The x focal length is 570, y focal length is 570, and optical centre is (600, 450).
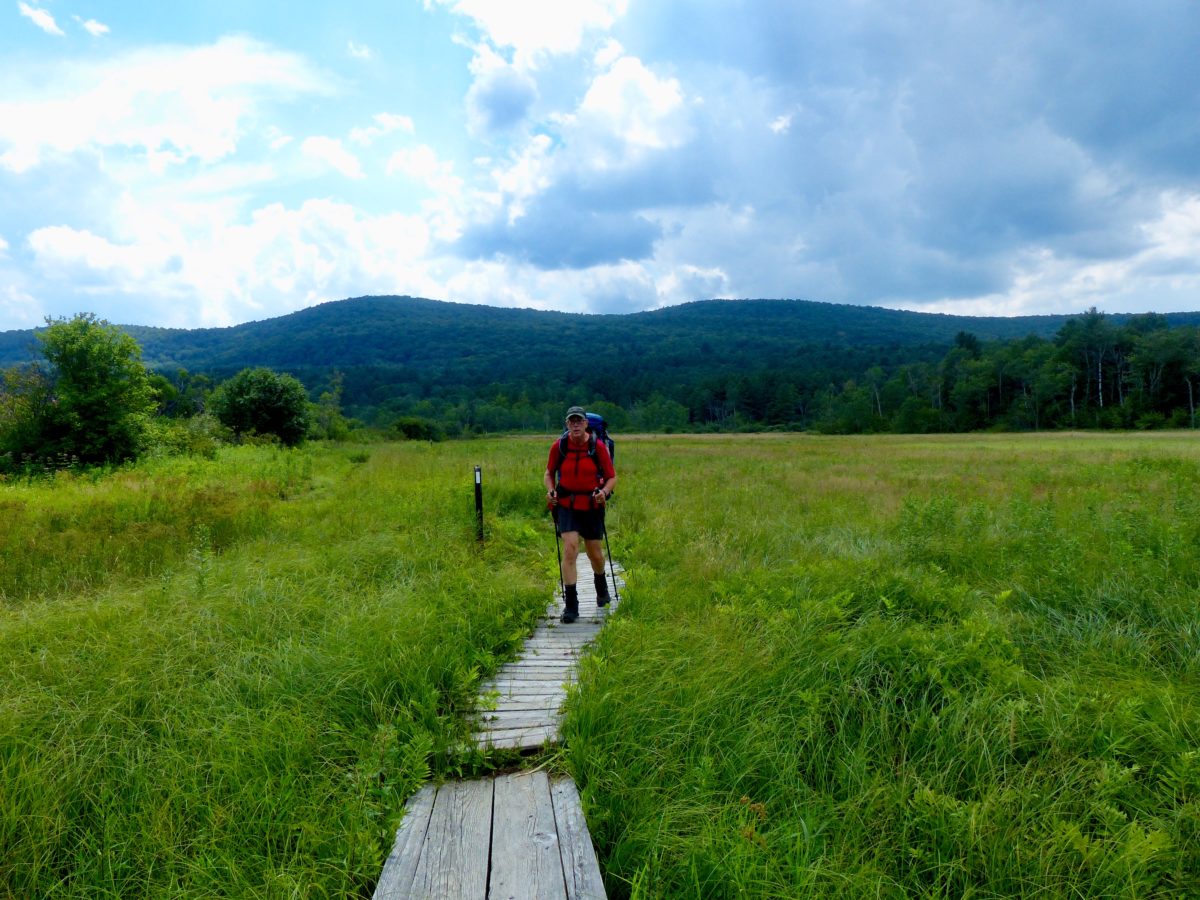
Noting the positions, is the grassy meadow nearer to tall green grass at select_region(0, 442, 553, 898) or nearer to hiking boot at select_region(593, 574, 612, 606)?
tall green grass at select_region(0, 442, 553, 898)

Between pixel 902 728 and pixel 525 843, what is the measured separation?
2463 mm

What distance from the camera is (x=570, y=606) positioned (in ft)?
18.9

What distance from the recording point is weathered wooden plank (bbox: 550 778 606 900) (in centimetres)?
248

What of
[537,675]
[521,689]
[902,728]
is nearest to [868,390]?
[902,728]

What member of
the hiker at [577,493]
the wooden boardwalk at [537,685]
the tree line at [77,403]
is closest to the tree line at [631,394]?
the tree line at [77,403]

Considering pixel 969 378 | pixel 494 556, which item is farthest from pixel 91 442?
pixel 969 378

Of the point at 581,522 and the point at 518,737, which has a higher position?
the point at 581,522

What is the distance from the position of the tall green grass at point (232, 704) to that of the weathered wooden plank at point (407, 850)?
6 centimetres

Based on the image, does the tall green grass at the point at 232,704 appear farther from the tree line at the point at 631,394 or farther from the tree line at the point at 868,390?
the tree line at the point at 868,390

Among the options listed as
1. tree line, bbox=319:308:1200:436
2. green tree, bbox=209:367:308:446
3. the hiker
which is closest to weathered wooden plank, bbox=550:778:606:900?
the hiker

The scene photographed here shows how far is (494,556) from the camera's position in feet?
26.3

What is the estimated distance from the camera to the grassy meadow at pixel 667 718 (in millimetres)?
2682

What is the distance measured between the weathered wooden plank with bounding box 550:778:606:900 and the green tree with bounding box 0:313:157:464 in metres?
24.9

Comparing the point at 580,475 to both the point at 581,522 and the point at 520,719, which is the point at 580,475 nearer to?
the point at 581,522
